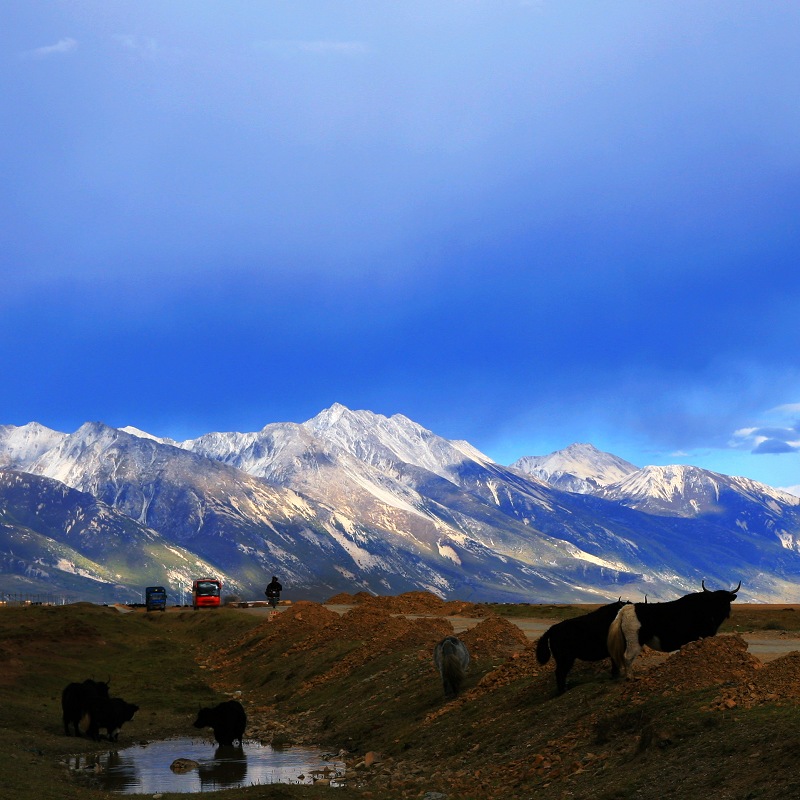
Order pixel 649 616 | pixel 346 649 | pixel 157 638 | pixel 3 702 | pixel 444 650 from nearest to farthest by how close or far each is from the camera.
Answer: pixel 649 616, pixel 444 650, pixel 3 702, pixel 346 649, pixel 157 638

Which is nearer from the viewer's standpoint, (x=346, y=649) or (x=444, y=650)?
(x=444, y=650)

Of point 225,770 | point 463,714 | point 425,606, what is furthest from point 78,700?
point 425,606

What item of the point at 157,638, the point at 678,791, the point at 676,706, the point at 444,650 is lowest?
the point at 678,791

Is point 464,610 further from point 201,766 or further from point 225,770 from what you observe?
point 225,770

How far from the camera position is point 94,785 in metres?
27.7

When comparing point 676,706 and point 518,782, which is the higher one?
point 676,706

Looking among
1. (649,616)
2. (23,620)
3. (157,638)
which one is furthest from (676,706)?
(23,620)

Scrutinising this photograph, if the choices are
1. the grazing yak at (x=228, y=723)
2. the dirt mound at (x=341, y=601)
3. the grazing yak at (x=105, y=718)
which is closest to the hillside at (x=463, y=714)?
the grazing yak at (x=105, y=718)

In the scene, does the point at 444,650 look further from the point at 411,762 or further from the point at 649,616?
the point at 649,616

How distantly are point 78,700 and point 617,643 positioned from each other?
20929 mm

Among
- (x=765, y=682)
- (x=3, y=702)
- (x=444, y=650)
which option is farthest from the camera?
(x=3, y=702)

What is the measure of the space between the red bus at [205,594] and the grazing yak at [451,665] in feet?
271

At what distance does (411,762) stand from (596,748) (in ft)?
24.2

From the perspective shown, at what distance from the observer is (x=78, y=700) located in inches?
1407
